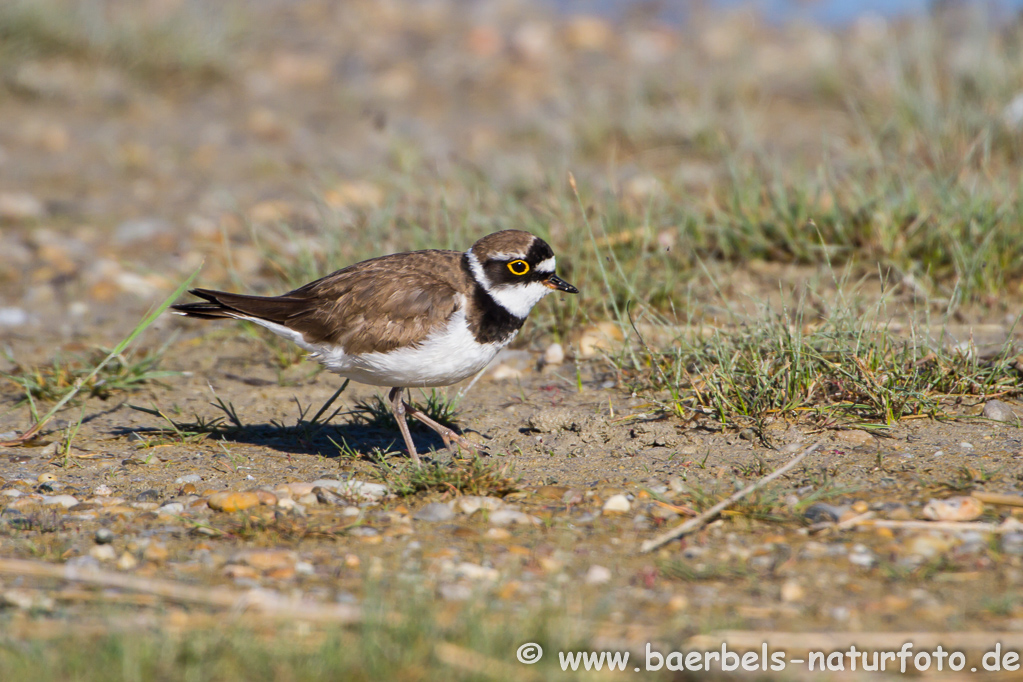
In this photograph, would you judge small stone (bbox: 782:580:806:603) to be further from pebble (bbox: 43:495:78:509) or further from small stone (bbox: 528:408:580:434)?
pebble (bbox: 43:495:78:509)

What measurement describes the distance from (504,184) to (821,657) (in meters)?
5.00

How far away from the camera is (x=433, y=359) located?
4145 millimetres

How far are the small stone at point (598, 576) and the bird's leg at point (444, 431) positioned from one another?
1.26 metres

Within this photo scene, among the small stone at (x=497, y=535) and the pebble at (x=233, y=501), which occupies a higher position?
the pebble at (x=233, y=501)

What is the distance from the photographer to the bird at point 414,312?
420 centimetres

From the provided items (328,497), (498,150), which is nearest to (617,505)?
(328,497)

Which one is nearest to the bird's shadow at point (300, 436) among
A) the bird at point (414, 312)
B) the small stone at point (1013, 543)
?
the bird at point (414, 312)

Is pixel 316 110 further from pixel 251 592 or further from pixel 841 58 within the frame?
pixel 251 592

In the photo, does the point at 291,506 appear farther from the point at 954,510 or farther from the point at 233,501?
the point at 954,510

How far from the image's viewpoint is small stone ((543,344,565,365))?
5.35 m

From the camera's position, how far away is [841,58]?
34.0ft

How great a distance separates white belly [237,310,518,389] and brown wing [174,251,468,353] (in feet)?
0.14

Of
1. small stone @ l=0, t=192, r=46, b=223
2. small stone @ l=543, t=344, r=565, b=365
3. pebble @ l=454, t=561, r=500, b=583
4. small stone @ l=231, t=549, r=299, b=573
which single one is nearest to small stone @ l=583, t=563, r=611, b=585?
pebble @ l=454, t=561, r=500, b=583

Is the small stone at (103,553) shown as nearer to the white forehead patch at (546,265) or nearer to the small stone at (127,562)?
the small stone at (127,562)
